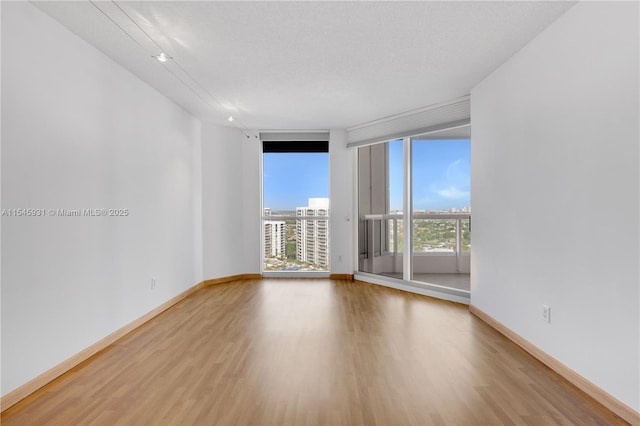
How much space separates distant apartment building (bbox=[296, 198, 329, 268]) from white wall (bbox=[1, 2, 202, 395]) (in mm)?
2565

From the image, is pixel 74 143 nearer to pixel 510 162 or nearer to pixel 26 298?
pixel 26 298

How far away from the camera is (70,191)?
2668mm

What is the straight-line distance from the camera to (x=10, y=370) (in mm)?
2107

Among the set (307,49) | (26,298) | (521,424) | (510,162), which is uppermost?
(307,49)

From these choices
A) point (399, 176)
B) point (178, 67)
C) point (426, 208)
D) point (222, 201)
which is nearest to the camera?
point (178, 67)

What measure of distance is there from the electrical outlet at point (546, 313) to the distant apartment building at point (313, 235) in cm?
379

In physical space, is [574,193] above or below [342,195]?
below

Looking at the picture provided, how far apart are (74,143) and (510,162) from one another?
12.5 feet

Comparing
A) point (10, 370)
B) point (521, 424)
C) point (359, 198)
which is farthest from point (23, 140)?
point (359, 198)

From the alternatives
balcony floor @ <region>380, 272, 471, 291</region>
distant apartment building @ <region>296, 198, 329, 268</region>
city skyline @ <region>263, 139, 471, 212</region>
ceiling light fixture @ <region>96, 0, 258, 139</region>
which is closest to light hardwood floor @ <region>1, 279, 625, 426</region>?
balcony floor @ <region>380, 272, 471, 291</region>

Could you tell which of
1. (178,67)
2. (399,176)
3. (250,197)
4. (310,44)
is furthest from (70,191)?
(399,176)

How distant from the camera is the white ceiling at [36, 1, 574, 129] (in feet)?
7.83

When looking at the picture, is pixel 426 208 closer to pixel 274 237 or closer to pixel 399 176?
pixel 399 176

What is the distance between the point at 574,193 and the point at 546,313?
3.19ft
